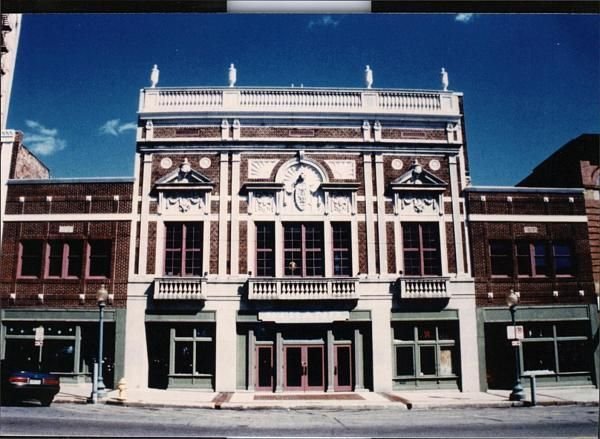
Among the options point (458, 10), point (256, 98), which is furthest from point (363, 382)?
point (458, 10)

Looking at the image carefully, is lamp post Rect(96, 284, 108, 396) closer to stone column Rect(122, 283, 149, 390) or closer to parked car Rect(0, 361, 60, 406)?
stone column Rect(122, 283, 149, 390)

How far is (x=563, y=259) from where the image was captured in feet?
32.7

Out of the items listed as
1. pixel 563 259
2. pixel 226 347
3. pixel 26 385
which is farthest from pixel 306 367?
pixel 563 259

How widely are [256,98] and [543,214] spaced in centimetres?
656

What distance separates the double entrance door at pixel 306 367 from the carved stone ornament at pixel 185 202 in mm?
3343

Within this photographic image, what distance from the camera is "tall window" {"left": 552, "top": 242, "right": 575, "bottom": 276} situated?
989 cm

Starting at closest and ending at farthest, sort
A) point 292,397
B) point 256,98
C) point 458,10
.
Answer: point 458,10, point 292,397, point 256,98

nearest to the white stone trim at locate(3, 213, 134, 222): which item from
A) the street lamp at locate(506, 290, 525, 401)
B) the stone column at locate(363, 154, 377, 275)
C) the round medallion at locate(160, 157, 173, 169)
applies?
the round medallion at locate(160, 157, 173, 169)

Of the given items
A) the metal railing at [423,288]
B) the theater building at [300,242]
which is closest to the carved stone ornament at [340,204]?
the theater building at [300,242]

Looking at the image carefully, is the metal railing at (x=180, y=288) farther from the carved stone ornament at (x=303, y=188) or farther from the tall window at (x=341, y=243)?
the tall window at (x=341, y=243)

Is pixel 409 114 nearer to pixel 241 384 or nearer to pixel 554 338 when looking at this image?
pixel 554 338

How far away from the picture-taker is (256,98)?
10.5 meters

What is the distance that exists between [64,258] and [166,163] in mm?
2906

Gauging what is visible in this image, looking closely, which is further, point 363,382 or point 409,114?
point 409,114
